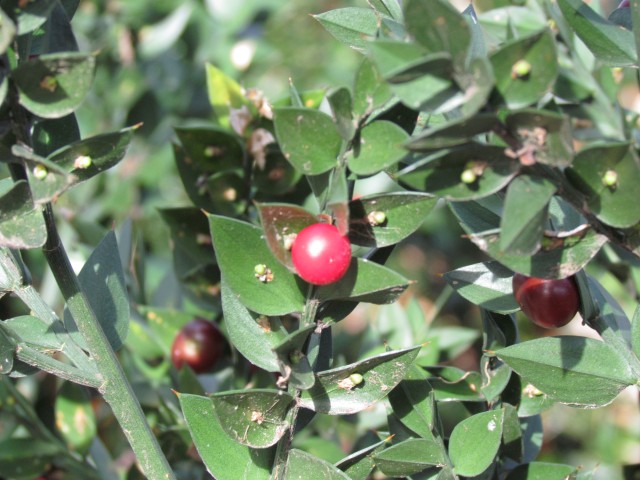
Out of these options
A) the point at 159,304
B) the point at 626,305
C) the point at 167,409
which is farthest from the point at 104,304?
the point at 626,305

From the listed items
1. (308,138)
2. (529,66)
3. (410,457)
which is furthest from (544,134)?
(410,457)

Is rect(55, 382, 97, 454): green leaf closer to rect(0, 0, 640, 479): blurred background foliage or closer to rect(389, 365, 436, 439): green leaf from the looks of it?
rect(0, 0, 640, 479): blurred background foliage

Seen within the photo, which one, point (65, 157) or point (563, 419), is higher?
point (65, 157)

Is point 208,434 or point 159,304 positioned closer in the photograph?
point 208,434

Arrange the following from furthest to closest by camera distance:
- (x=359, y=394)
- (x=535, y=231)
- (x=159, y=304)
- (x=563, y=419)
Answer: (x=563, y=419), (x=159, y=304), (x=359, y=394), (x=535, y=231)

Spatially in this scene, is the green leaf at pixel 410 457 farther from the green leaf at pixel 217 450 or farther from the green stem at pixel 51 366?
the green stem at pixel 51 366

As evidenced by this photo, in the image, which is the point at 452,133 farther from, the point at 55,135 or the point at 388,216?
the point at 55,135

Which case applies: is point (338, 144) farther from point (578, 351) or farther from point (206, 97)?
point (206, 97)
